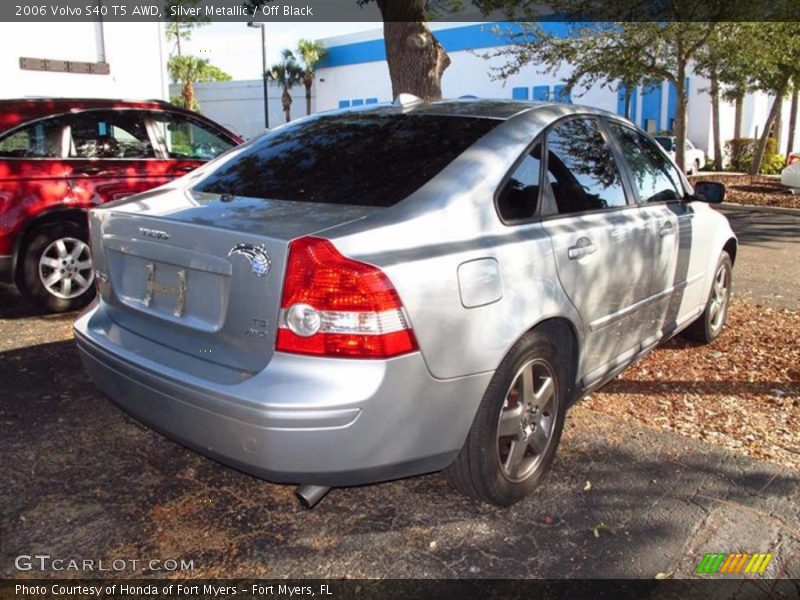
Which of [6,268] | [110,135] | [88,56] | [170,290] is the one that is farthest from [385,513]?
[88,56]

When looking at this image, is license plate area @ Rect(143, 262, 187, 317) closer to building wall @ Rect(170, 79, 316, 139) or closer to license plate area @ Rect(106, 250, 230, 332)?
license plate area @ Rect(106, 250, 230, 332)

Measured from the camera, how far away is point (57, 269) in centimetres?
619

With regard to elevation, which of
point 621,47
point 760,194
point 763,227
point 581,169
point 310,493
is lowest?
point 310,493

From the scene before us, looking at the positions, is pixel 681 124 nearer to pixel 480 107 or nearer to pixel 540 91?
pixel 480 107

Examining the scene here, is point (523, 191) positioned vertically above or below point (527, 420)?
above

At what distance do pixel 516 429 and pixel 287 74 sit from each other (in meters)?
51.2

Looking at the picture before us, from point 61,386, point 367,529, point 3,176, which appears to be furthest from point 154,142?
point 367,529

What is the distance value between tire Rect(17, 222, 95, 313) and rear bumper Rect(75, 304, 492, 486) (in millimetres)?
3846

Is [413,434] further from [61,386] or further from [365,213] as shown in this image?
[61,386]

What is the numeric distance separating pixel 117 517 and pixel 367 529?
3.48ft

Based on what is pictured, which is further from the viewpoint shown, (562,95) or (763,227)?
(562,95)

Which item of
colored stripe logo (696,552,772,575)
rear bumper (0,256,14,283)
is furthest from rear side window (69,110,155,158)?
colored stripe logo (696,552,772,575)

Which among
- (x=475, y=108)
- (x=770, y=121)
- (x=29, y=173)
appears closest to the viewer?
(x=475, y=108)

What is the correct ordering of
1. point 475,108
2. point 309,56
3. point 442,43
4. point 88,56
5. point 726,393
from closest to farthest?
point 475,108 → point 726,393 → point 88,56 → point 442,43 → point 309,56
